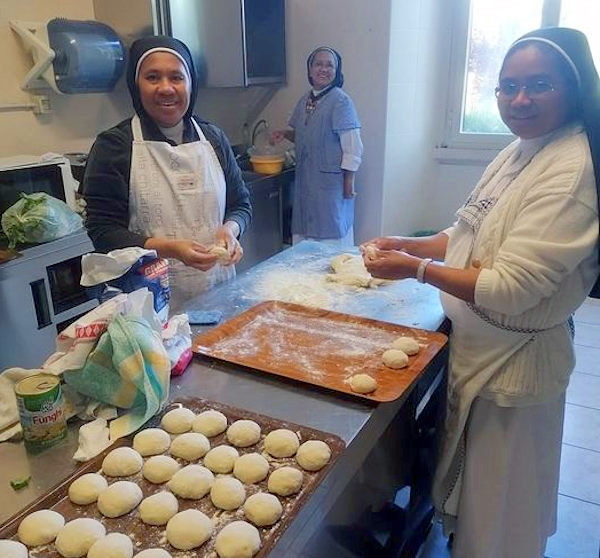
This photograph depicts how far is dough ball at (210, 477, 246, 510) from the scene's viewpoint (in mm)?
777

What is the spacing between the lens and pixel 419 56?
11.4 ft

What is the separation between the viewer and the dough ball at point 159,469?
816 mm

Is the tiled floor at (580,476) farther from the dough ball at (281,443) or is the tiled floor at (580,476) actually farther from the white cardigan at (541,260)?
the dough ball at (281,443)

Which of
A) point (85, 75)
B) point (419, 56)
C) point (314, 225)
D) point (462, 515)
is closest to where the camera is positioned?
point (462, 515)

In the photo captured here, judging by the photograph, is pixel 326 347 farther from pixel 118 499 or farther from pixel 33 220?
pixel 33 220

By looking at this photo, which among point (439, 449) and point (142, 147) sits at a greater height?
point (142, 147)

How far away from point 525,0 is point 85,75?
2.78 metres

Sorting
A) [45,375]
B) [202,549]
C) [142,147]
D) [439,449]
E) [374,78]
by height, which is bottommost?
[439,449]

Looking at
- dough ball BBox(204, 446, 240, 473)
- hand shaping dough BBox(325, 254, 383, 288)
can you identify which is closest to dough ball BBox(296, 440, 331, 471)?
dough ball BBox(204, 446, 240, 473)

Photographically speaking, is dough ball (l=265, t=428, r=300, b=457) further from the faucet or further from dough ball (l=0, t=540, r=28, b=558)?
the faucet

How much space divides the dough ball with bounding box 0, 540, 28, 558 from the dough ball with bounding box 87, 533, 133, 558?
0.08m

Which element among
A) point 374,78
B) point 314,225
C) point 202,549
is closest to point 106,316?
point 202,549

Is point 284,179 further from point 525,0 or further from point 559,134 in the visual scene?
point 559,134

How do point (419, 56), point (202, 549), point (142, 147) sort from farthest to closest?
1. point (419, 56)
2. point (142, 147)
3. point (202, 549)
